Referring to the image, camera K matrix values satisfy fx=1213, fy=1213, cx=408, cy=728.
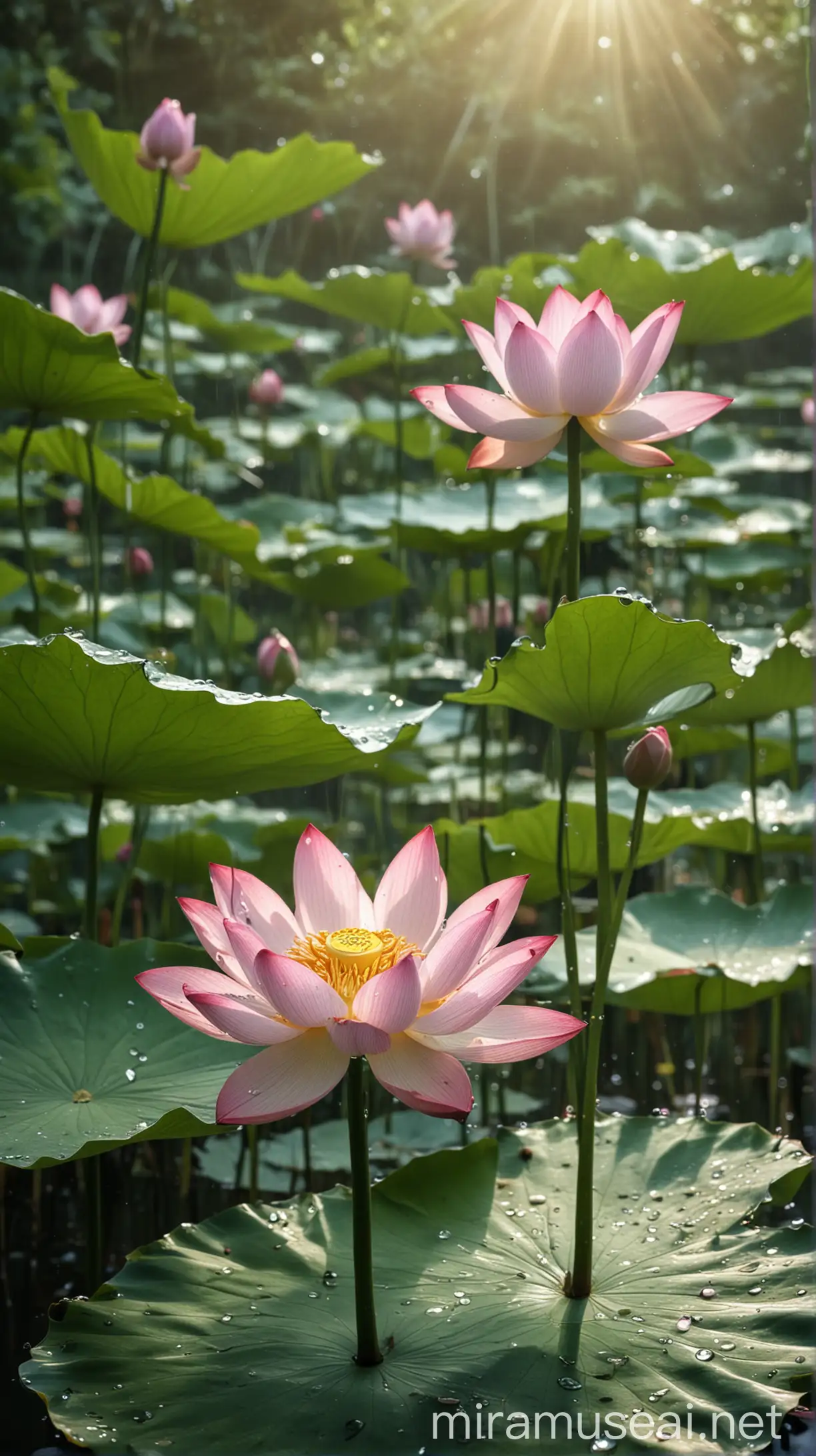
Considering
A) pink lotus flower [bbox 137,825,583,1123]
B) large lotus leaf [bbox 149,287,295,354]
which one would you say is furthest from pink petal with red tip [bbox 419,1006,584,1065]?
large lotus leaf [bbox 149,287,295,354]

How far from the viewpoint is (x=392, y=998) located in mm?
559

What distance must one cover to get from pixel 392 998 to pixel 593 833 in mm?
683

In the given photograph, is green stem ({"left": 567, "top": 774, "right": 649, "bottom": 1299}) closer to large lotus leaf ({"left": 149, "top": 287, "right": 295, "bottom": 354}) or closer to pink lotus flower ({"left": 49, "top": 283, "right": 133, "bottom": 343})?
pink lotus flower ({"left": 49, "top": 283, "right": 133, "bottom": 343})

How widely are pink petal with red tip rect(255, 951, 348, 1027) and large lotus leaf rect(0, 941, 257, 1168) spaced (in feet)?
0.57

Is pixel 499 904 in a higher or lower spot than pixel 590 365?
lower

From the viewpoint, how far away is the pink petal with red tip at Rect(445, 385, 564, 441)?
0.79 metres

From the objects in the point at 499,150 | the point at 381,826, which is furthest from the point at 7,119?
the point at 381,826

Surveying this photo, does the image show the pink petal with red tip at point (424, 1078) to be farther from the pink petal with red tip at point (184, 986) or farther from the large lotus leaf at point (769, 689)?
the large lotus leaf at point (769, 689)

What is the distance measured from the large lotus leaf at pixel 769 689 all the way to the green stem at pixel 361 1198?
62 centimetres

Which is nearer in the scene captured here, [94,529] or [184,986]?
[184,986]

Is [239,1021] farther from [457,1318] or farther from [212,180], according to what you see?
[212,180]

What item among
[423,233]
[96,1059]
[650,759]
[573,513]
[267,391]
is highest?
[423,233]

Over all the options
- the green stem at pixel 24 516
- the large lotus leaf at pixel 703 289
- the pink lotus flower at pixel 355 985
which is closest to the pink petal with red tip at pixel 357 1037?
the pink lotus flower at pixel 355 985

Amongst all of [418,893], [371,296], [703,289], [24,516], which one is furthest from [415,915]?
[371,296]
